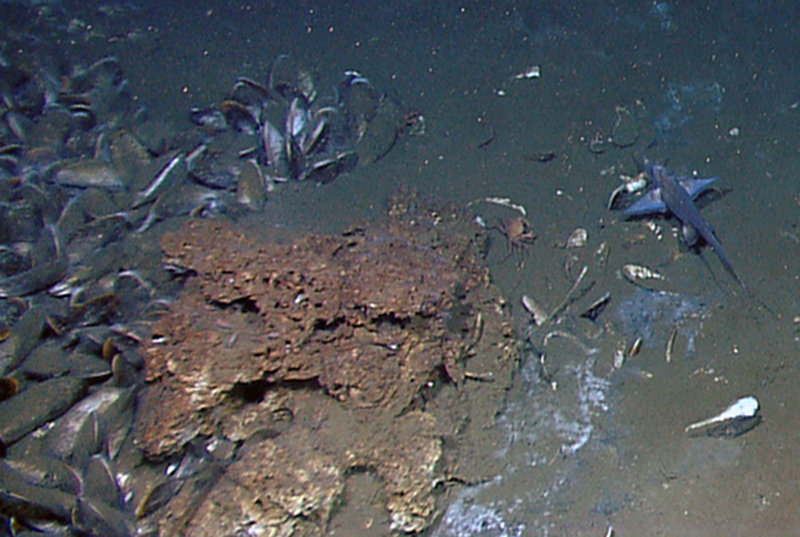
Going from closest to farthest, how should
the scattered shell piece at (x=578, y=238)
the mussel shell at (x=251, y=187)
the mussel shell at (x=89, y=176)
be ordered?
the scattered shell piece at (x=578, y=238), the mussel shell at (x=251, y=187), the mussel shell at (x=89, y=176)

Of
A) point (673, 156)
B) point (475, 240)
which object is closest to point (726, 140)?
point (673, 156)

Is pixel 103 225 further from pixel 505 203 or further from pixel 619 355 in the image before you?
pixel 619 355

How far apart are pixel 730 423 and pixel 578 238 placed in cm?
91

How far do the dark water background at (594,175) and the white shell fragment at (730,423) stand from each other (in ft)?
0.10

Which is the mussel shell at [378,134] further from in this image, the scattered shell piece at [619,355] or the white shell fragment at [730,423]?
the white shell fragment at [730,423]

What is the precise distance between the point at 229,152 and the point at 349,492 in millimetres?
1863

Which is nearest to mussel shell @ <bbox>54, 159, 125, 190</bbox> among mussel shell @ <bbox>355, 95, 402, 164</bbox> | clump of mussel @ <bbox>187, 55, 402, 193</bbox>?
clump of mussel @ <bbox>187, 55, 402, 193</bbox>

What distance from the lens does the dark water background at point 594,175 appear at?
1791 millimetres

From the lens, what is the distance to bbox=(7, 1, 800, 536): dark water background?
5.88 ft

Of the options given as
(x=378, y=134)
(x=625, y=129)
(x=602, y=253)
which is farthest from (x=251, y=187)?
(x=625, y=129)

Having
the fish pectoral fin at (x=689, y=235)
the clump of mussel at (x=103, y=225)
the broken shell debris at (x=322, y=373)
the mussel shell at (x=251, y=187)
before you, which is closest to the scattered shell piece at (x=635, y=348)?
the broken shell debris at (x=322, y=373)

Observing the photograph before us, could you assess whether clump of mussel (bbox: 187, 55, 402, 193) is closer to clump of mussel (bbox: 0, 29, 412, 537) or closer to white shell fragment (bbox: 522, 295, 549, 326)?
clump of mussel (bbox: 0, 29, 412, 537)

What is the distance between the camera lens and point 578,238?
2502mm

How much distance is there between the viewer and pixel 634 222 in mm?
2562
